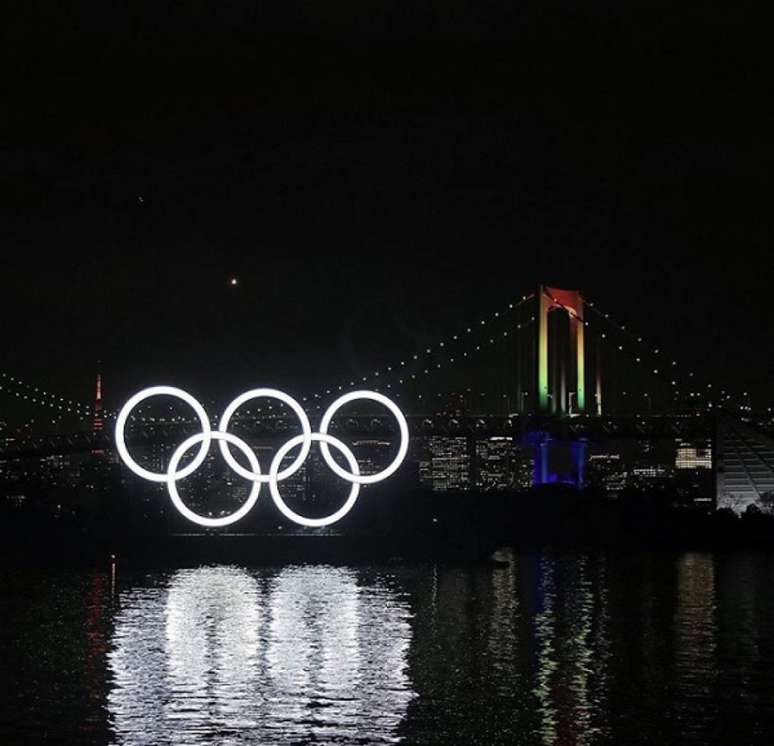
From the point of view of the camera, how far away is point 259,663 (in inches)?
1035

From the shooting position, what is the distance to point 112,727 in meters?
21.2

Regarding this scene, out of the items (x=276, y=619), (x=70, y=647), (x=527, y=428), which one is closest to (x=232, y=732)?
(x=70, y=647)

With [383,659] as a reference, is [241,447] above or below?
above

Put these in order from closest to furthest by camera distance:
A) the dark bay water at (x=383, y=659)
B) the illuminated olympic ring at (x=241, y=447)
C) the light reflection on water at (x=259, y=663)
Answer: the light reflection on water at (x=259, y=663) → the dark bay water at (x=383, y=659) → the illuminated olympic ring at (x=241, y=447)

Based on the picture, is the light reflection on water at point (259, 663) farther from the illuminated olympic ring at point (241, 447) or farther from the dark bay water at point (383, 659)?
the illuminated olympic ring at point (241, 447)

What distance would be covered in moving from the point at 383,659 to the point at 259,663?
1.81 m

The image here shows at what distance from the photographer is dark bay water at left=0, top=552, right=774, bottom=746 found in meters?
21.4

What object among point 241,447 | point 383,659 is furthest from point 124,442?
point 383,659

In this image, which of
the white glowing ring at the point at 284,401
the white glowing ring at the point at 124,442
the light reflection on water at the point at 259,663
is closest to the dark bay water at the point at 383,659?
the light reflection on water at the point at 259,663

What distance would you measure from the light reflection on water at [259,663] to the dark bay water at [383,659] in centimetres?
5

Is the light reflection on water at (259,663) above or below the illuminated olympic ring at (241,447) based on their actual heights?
below

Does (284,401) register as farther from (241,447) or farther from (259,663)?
(259,663)

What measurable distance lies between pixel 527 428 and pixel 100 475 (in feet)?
64.7

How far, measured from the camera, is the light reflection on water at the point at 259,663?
2117cm
